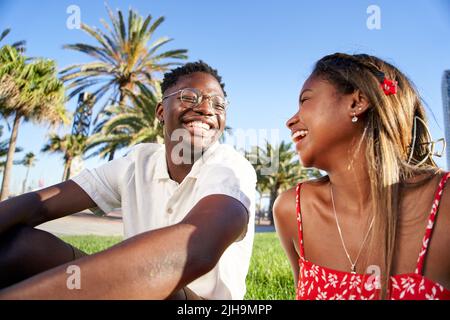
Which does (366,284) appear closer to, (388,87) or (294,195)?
(294,195)

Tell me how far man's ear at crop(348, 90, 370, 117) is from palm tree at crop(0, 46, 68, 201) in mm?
17701

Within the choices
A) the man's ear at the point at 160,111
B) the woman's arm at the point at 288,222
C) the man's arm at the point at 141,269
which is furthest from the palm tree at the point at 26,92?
the man's arm at the point at 141,269

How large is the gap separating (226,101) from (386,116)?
1098 mm

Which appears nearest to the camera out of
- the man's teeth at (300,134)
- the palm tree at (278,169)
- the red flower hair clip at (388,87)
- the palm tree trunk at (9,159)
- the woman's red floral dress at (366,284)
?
the woman's red floral dress at (366,284)

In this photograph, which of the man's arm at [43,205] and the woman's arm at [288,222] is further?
the woman's arm at [288,222]

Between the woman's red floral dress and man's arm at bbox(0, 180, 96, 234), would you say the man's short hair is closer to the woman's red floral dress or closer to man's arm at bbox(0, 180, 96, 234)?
man's arm at bbox(0, 180, 96, 234)

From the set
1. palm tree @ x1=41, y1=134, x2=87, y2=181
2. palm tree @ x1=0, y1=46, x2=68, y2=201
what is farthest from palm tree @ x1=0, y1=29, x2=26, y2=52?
palm tree @ x1=41, y1=134, x2=87, y2=181

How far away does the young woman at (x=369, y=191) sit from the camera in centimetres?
173

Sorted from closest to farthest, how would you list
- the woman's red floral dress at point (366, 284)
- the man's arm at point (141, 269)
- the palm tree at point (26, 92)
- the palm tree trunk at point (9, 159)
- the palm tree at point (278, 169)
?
the man's arm at point (141, 269) → the woman's red floral dress at point (366, 284) → the palm tree at point (26, 92) → the palm tree trunk at point (9, 159) → the palm tree at point (278, 169)

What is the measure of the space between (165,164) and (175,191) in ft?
0.87

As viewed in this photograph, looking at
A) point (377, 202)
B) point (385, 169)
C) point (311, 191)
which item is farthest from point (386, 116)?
point (311, 191)

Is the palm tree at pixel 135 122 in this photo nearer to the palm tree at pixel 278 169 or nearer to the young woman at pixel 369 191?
the palm tree at pixel 278 169

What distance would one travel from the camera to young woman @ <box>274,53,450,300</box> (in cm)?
173

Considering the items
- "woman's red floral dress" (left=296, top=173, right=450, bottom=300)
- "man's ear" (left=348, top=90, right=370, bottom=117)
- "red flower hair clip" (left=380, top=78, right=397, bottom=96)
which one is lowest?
"woman's red floral dress" (left=296, top=173, right=450, bottom=300)
